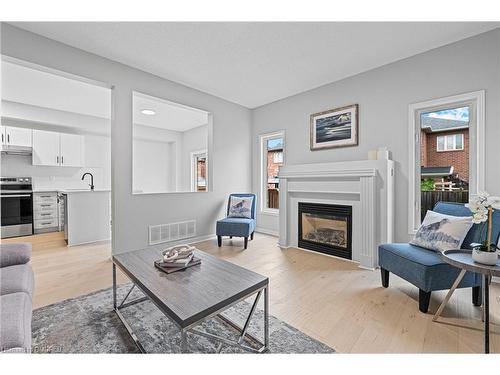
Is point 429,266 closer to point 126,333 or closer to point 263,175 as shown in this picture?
point 126,333

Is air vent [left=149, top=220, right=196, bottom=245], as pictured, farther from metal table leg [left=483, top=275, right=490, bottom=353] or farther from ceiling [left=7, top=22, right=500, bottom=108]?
metal table leg [left=483, top=275, right=490, bottom=353]

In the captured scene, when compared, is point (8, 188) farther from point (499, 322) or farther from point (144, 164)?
point (499, 322)

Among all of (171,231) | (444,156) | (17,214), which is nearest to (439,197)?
(444,156)

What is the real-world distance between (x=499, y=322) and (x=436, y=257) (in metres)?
0.56

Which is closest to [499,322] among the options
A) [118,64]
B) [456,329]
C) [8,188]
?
[456,329]

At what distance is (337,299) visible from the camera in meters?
2.10

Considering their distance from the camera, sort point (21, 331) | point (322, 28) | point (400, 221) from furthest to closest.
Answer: point (400, 221) < point (322, 28) < point (21, 331)

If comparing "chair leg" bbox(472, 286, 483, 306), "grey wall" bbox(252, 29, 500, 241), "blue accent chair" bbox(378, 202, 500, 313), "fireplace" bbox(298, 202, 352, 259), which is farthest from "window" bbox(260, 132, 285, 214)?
"chair leg" bbox(472, 286, 483, 306)

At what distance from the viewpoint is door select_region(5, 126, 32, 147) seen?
14.2 feet

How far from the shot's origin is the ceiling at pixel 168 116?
448 cm

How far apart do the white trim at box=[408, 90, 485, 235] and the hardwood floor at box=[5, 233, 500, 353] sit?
981 millimetres

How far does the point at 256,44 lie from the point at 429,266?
8.98 feet

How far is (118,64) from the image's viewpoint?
3.07 m

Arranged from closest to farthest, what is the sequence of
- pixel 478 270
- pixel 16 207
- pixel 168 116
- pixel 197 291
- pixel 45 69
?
pixel 197 291 < pixel 478 270 < pixel 45 69 < pixel 16 207 < pixel 168 116
